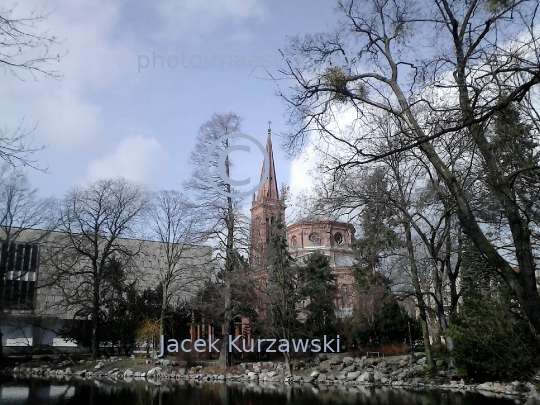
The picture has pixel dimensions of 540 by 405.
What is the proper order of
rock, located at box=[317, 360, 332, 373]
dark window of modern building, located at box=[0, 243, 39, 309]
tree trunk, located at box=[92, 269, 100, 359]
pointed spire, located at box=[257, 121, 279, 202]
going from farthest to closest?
1. pointed spire, located at box=[257, 121, 279, 202]
2. tree trunk, located at box=[92, 269, 100, 359]
3. dark window of modern building, located at box=[0, 243, 39, 309]
4. rock, located at box=[317, 360, 332, 373]

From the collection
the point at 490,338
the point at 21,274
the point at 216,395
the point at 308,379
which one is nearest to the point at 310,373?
the point at 308,379

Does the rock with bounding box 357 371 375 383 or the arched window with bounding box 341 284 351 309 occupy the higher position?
the arched window with bounding box 341 284 351 309

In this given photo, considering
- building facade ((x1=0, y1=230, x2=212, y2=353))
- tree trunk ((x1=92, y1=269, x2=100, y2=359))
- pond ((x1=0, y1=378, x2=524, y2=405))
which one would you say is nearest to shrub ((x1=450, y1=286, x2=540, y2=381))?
pond ((x1=0, y1=378, x2=524, y2=405))

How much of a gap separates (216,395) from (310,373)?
19.0 ft

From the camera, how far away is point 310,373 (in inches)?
779

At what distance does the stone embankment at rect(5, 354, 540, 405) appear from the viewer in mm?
15710

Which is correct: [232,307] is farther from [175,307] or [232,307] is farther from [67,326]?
[67,326]

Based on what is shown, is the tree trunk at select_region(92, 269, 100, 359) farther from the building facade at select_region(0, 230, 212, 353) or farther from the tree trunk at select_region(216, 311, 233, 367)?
the tree trunk at select_region(216, 311, 233, 367)

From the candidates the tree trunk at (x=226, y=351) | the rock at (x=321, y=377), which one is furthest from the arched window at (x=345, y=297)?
the rock at (x=321, y=377)

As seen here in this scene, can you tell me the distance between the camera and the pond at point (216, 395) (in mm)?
13016

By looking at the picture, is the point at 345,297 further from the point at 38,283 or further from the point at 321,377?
the point at 38,283

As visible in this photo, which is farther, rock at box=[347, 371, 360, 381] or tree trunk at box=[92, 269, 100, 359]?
tree trunk at box=[92, 269, 100, 359]

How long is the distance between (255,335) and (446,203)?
52.6ft

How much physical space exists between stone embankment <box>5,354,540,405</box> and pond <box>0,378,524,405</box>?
3.96ft
